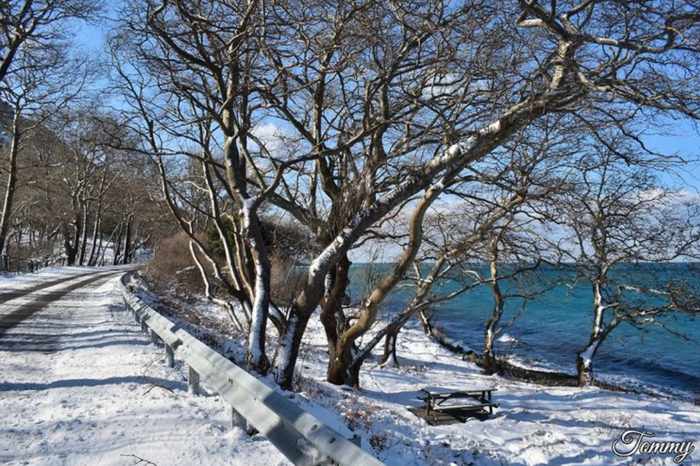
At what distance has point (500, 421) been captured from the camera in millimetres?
9297

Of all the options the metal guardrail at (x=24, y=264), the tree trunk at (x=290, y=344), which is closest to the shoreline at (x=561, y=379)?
the tree trunk at (x=290, y=344)

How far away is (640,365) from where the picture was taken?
20.8 meters

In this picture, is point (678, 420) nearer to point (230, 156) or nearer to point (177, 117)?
point (230, 156)

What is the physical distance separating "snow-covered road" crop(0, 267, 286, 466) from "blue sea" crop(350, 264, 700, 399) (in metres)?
8.00

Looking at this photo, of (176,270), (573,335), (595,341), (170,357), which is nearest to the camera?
(170,357)

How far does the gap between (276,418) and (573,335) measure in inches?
1082

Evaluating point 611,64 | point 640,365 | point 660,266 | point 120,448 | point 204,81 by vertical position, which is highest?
point 204,81

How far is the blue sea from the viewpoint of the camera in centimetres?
1466

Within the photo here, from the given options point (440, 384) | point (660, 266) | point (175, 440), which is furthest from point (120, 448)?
point (660, 266)

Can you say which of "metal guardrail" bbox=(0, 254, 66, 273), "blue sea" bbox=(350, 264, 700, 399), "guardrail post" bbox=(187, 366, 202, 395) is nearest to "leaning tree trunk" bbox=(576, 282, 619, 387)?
"blue sea" bbox=(350, 264, 700, 399)

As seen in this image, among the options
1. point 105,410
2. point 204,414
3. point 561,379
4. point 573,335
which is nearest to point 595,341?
point 561,379

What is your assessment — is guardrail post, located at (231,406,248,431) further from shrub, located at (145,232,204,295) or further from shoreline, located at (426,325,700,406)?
shrub, located at (145,232,204,295)

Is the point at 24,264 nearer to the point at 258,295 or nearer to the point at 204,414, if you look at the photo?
the point at 258,295

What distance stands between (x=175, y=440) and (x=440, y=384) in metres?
10.8
